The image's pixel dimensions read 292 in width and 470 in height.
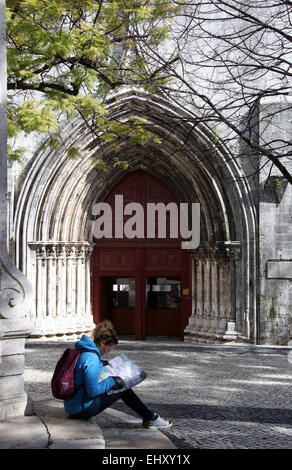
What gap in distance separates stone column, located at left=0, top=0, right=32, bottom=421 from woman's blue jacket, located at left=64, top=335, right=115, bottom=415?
466mm

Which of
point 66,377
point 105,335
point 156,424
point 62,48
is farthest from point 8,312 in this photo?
point 62,48

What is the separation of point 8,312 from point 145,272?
899 centimetres

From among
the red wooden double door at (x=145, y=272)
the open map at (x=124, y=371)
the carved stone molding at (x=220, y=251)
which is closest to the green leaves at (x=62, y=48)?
the open map at (x=124, y=371)

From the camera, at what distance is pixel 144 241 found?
45.5ft

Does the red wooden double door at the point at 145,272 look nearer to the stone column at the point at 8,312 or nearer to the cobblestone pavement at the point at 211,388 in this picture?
the cobblestone pavement at the point at 211,388

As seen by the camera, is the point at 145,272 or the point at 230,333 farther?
the point at 145,272

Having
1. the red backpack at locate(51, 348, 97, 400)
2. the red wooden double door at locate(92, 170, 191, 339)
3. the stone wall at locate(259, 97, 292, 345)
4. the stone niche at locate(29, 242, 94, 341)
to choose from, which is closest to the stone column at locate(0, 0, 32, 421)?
the red backpack at locate(51, 348, 97, 400)

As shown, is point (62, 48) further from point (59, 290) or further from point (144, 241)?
point (144, 241)

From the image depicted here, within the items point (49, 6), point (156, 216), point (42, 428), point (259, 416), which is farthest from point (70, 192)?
point (42, 428)

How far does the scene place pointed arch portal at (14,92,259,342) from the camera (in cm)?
1242

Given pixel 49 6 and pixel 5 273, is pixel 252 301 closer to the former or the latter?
pixel 49 6

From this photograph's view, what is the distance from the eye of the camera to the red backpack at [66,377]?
16.1 feet

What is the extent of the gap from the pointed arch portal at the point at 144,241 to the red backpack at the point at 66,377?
7.14 metres
